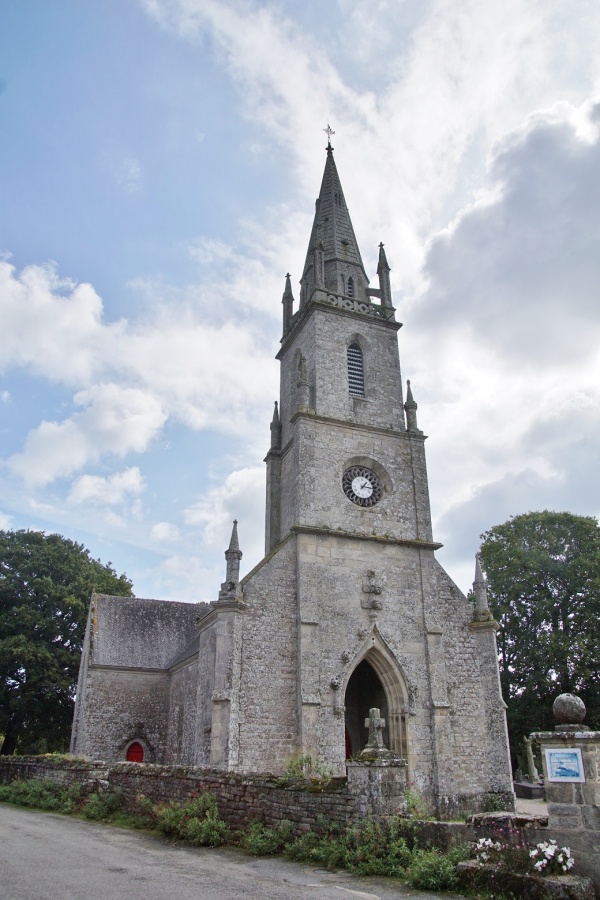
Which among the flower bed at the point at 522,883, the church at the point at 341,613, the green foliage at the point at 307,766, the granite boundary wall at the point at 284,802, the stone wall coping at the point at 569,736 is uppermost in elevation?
the church at the point at 341,613

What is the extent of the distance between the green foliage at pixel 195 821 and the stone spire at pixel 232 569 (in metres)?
6.93

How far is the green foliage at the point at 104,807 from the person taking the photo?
14469 mm

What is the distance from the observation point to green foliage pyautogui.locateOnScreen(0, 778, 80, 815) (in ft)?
54.0

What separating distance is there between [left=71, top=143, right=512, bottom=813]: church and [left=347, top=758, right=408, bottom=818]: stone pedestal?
8.67m

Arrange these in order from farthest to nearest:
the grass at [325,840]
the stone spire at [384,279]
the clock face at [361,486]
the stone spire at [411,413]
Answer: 1. the stone spire at [384,279]
2. the stone spire at [411,413]
3. the clock face at [361,486]
4. the grass at [325,840]

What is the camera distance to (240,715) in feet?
59.1

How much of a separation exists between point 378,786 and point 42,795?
13.3 metres

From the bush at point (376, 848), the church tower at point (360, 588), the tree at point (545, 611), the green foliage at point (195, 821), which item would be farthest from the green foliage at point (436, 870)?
the tree at point (545, 611)

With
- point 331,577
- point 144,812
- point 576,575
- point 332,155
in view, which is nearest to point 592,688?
point 576,575

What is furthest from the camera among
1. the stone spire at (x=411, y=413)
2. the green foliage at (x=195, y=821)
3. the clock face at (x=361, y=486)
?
the stone spire at (x=411, y=413)

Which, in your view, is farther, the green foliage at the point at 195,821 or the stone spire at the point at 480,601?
the stone spire at the point at 480,601

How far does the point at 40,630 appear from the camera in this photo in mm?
33094

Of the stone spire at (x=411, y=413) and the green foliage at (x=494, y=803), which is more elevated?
the stone spire at (x=411, y=413)

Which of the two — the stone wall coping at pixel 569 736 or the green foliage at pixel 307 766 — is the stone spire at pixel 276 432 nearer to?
the green foliage at pixel 307 766
